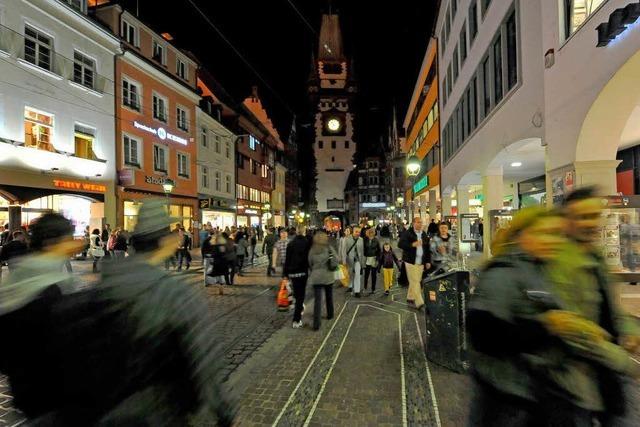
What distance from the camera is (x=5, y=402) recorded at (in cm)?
431

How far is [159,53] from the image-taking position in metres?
24.5

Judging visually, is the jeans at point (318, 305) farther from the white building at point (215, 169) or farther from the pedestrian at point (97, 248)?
the white building at point (215, 169)

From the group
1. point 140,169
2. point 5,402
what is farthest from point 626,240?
point 140,169

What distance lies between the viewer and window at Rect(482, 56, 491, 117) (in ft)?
47.9

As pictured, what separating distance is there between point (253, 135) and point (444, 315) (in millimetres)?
38557

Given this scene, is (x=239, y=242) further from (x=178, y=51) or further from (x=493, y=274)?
(x=178, y=51)

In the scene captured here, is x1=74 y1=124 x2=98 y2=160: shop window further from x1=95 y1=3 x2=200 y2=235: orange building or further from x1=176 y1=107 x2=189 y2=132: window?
x1=176 y1=107 x2=189 y2=132: window

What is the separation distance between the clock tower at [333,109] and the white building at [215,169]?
1697 inches

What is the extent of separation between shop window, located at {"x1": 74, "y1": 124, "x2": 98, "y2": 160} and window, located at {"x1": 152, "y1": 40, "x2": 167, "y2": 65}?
7.48 m

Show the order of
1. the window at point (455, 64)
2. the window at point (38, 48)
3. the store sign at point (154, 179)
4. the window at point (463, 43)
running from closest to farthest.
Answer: the window at point (38, 48) → the window at point (463, 43) → the window at point (455, 64) → the store sign at point (154, 179)

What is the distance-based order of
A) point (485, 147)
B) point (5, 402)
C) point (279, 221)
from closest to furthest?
point (5, 402) < point (485, 147) < point (279, 221)

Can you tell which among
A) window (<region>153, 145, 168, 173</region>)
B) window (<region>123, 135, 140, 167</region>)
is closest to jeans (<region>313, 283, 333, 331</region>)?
window (<region>123, 135, 140, 167</region>)

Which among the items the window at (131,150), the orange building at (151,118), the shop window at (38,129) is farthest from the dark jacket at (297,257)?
the window at (131,150)

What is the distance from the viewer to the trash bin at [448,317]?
484 centimetres
